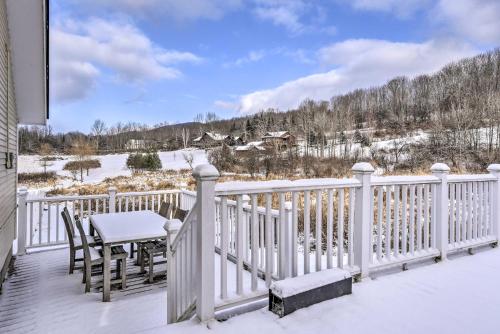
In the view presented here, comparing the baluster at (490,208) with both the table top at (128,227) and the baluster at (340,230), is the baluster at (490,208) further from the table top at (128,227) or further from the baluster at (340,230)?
the table top at (128,227)

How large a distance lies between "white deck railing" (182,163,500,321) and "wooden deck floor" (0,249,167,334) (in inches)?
37.5

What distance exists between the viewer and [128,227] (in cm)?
394

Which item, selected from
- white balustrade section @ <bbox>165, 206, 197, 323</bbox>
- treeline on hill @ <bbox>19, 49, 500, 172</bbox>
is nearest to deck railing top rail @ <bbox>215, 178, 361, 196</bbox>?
white balustrade section @ <bbox>165, 206, 197, 323</bbox>

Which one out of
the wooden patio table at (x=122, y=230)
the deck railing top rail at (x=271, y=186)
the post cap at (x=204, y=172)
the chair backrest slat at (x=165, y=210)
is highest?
the post cap at (x=204, y=172)

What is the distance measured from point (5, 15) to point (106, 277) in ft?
13.8

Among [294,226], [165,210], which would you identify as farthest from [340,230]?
[165,210]

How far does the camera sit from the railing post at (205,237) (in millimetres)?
1997

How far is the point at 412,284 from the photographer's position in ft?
9.02

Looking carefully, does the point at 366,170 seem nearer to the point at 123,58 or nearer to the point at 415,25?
the point at 415,25

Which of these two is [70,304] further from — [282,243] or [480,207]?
[480,207]

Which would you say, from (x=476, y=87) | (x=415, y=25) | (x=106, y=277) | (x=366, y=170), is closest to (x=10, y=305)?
(x=106, y=277)

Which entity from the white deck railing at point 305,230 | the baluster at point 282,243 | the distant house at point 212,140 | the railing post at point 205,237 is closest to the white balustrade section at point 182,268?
the white deck railing at point 305,230

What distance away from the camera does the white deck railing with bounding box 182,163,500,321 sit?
2102mm

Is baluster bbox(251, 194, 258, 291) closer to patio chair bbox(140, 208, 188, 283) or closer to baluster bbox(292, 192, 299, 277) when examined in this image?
baluster bbox(292, 192, 299, 277)
